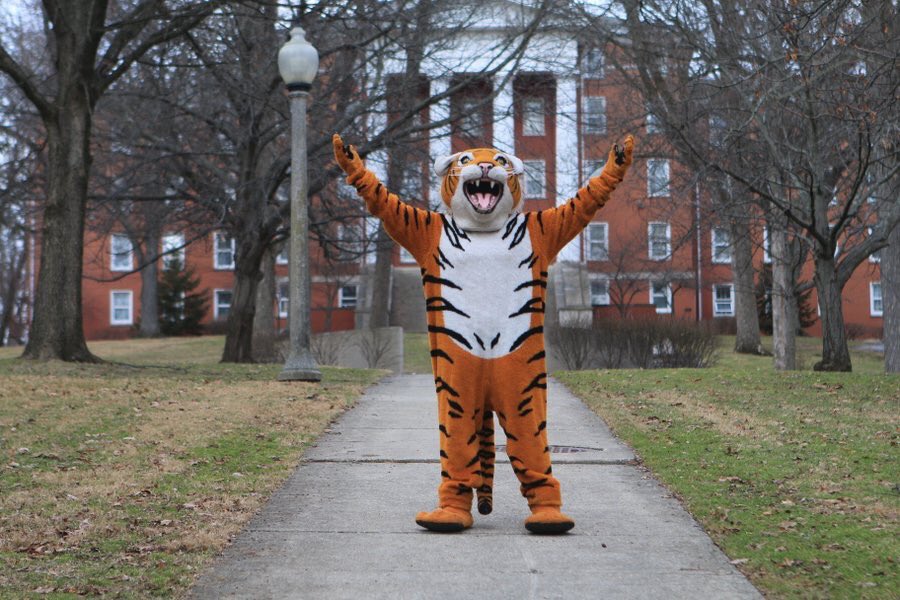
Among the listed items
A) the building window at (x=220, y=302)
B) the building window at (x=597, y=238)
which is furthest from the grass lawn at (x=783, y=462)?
the building window at (x=220, y=302)

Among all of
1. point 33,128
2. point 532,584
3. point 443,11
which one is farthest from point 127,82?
point 532,584

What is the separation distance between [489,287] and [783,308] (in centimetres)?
1863

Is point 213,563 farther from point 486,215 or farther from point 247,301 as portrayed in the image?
point 247,301

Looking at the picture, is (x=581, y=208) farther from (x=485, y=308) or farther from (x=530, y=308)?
(x=485, y=308)

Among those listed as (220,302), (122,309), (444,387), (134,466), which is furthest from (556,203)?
(122,309)

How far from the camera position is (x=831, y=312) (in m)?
15.9

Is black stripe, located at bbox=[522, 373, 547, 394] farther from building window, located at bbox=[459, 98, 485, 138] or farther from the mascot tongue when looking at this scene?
building window, located at bbox=[459, 98, 485, 138]

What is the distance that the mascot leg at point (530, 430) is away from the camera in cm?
598

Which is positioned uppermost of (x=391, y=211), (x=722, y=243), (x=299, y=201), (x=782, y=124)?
(x=782, y=124)

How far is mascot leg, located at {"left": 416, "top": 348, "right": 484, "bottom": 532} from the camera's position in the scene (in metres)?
6.00

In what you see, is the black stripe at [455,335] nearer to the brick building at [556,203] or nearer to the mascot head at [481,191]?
the mascot head at [481,191]

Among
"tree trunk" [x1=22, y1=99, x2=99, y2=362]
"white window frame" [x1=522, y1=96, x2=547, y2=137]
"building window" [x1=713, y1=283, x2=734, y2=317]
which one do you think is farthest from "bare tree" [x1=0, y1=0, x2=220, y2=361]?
"building window" [x1=713, y1=283, x2=734, y2=317]

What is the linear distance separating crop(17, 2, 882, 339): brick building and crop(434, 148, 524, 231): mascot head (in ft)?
28.0

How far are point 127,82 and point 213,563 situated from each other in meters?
17.0
